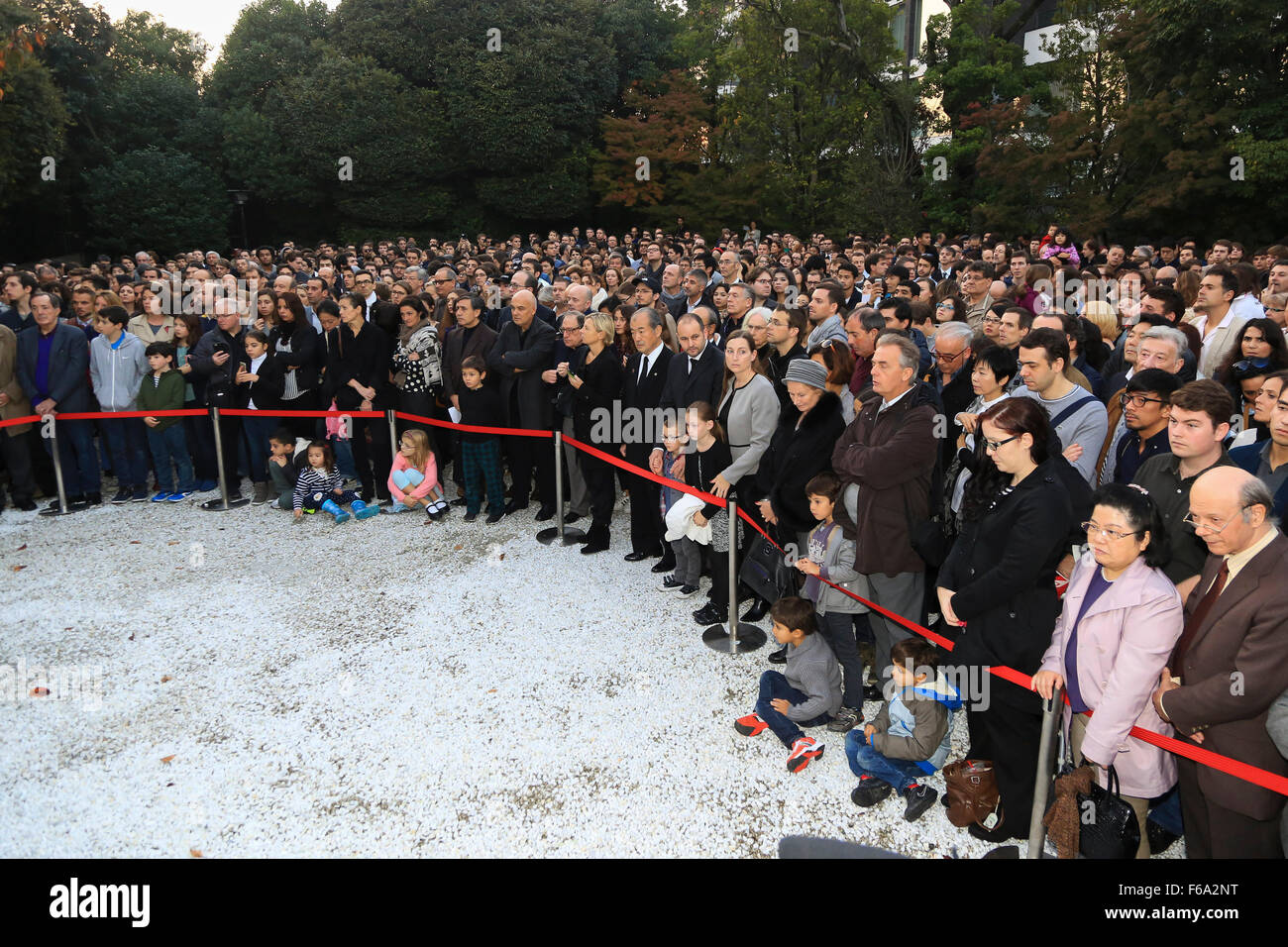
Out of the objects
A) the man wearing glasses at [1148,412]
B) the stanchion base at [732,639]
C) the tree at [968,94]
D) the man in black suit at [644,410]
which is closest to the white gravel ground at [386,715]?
the stanchion base at [732,639]

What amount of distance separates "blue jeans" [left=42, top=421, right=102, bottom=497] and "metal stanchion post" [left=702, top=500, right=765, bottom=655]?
7251mm

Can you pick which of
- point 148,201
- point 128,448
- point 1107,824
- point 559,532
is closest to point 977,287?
point 559,532

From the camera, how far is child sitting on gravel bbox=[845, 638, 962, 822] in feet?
13.7

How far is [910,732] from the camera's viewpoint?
422 cm

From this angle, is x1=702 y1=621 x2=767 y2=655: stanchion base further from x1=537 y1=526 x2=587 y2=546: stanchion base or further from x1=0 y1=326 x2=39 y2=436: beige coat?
x1=0 y1=326 x2=39 y2=436: beige coat

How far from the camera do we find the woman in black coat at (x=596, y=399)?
7.50 m

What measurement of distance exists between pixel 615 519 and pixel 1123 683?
18.8 feet

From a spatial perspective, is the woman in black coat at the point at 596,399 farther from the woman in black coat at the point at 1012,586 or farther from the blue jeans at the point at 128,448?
the blue jeans at the point at 128,448

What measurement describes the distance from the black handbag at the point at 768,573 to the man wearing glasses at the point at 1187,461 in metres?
2.18

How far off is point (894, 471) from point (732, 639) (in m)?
1.89

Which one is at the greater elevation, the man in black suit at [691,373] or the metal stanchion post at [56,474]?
the man in black suit at [691,373]

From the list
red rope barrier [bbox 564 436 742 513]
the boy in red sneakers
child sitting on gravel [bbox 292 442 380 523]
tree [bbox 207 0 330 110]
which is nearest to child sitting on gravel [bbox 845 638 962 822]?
the boy in red sneakers

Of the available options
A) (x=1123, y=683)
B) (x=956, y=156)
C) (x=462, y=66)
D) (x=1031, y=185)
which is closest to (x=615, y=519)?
(x=1123, y=683)

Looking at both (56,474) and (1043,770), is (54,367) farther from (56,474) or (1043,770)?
(1043,770)
